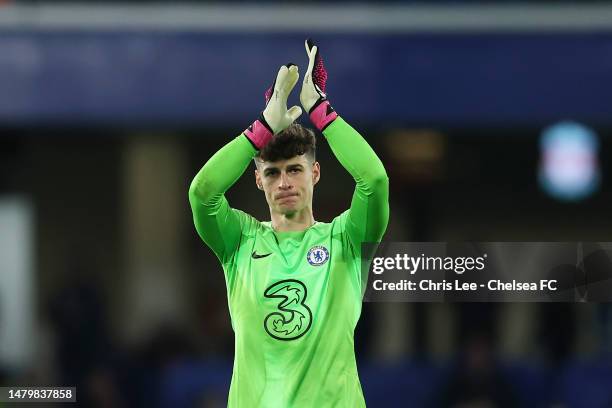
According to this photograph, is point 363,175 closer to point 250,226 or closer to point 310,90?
point 310,90

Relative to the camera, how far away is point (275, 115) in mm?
5441

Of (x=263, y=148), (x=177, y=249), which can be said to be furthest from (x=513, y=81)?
(x=263, y=148)

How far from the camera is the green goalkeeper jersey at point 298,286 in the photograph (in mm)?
5387

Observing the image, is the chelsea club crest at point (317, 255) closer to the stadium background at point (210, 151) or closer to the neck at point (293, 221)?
the neck at point (293, 221)

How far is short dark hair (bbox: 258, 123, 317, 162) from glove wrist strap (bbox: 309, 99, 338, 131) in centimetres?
14

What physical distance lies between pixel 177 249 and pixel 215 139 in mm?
1091

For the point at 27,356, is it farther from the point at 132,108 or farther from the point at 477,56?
the point at 477,56

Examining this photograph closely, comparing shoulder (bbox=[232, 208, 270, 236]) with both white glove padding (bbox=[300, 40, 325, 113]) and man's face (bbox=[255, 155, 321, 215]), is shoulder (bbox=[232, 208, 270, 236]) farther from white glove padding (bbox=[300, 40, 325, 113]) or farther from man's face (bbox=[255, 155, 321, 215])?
white glove padding (bbox=[300, 40, 325, 113])

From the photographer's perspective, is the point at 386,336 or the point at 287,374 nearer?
the point at 287,374

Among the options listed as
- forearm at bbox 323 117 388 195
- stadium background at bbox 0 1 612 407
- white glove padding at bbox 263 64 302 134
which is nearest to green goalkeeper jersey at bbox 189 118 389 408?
forearm at bbox 323 117 388 195

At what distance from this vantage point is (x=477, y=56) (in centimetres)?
1262

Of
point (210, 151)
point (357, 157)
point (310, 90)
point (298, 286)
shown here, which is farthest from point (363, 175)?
point (210, 151)

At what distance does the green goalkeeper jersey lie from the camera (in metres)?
5.39

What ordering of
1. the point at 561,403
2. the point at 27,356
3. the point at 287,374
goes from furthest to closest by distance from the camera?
the point at 27,356, the point at 561,403, the point at 287,374
